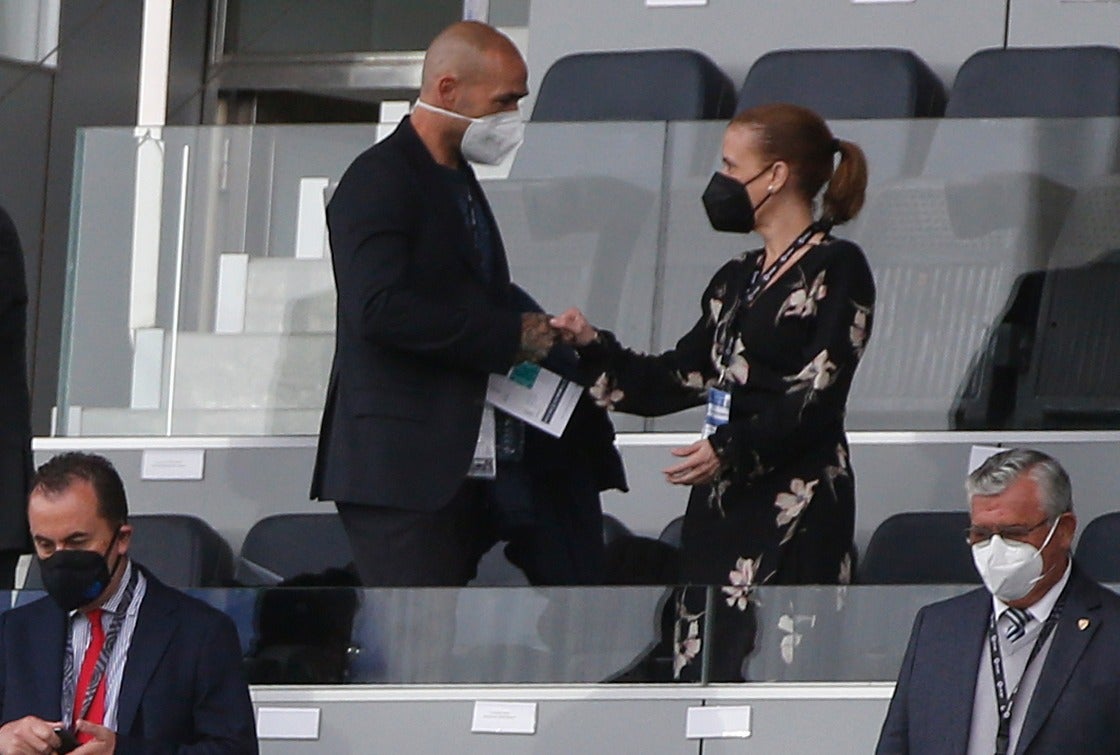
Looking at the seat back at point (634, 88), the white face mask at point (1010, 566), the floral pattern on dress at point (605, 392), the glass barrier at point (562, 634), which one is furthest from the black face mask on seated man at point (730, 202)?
the seat back at point (634, 88)

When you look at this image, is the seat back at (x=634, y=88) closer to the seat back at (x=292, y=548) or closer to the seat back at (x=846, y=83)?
the seat back at (x=846, y=83)

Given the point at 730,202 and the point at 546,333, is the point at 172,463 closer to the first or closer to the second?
the point at 546,333

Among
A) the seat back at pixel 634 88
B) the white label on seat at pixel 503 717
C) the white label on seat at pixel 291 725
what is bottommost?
the white label on seat at pixel 291 725

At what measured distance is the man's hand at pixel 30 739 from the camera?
3873 millimetres

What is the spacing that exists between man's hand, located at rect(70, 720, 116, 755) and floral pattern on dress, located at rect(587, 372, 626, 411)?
3.86ft

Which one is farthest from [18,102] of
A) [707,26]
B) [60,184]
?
[707,26]

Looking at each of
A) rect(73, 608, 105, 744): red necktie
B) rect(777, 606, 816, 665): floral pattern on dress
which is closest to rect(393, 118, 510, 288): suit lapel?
rect(777, 606, 816, 665): floral pattern on dress

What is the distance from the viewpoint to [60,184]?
9.48 meters

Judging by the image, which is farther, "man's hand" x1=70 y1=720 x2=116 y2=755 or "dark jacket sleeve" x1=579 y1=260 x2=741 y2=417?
"dark jacket sleeve" x1=579 y1=260 x2=741 y2=417

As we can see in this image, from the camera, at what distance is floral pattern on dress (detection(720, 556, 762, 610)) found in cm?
438

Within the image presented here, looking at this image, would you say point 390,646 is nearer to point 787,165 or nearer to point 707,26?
point 787,165

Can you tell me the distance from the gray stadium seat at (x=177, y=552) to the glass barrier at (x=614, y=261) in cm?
59

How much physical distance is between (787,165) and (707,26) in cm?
328

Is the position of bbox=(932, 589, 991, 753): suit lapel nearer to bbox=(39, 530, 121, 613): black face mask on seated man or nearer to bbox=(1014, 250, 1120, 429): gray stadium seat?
bbox=(39, 530, 121, 613): black face mask on seated man
